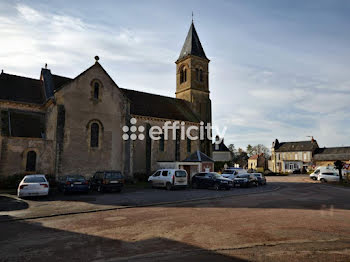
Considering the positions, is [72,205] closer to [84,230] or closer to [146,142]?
[84,230]

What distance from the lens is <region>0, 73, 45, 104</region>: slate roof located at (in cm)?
2298

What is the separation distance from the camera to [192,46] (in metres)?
38.0

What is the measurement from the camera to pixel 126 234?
25.1ft

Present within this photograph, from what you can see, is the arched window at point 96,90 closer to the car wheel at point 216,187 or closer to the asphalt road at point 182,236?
the car wheel at point 216,187

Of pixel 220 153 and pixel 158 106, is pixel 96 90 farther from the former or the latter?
pixel 220 153

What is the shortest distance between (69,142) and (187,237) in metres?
17.3

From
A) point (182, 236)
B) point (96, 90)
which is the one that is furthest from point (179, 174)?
point (182, 236)

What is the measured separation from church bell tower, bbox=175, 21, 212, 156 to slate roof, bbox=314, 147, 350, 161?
1507 inches

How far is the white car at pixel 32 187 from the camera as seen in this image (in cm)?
1438

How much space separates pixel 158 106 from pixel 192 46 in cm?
1226

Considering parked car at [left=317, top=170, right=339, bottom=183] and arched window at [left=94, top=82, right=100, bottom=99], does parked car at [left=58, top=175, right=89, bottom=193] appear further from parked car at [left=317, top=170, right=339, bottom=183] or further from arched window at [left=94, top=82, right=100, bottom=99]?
parked car at [left=317, top=170, right=339, bottom=183]

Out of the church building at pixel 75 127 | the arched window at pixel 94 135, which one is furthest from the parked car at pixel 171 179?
the arched window at pixel 94 135

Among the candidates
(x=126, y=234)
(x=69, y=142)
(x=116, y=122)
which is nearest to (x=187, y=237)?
(x=126, y=234)

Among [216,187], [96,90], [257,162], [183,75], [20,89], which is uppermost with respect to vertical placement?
[183,75]
